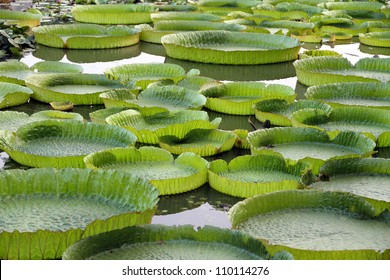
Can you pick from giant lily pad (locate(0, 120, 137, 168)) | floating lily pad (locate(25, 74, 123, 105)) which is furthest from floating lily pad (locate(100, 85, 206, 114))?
giant lily pad (locate(0, 120, 137, 168))

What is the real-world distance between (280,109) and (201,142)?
3.64 ft

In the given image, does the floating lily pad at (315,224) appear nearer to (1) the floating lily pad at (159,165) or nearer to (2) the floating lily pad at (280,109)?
(1) the floating lily pad at (159,165)

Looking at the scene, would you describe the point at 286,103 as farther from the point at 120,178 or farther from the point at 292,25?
the point at 292,25

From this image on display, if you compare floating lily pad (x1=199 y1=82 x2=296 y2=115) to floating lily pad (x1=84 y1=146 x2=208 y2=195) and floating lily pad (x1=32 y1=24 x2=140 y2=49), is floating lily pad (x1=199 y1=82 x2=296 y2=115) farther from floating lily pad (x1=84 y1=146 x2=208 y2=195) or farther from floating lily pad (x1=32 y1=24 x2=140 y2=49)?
floating lily pad (x1=32 y1=24 x2=140 y2=49)

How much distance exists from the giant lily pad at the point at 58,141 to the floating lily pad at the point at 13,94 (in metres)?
1.17

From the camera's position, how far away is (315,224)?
3996 mm

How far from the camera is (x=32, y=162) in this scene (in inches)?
195

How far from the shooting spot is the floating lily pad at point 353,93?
21.9ft

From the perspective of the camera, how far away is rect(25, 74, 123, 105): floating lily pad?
6.62m

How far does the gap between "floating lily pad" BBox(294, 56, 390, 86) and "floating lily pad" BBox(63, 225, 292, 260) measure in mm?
4157

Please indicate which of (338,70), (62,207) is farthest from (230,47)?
(62,207)

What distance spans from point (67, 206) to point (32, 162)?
951mm
